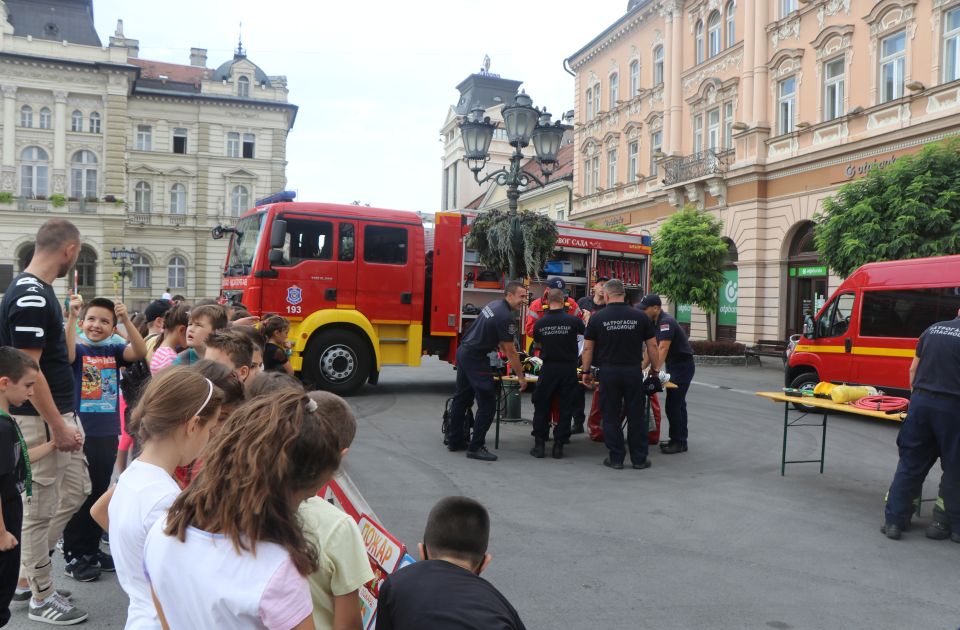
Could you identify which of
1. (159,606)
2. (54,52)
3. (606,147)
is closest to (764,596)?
(159,606)

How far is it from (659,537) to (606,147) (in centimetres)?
3320

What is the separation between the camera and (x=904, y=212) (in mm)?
15898

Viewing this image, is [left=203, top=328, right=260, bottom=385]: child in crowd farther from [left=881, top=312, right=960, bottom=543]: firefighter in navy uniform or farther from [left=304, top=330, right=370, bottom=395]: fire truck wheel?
[left=304, top=330, right=370, bottom=395]: fire truck wheel

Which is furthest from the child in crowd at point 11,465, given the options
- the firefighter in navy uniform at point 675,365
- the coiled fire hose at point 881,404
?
the firefighter in navy uniform at point 675,365

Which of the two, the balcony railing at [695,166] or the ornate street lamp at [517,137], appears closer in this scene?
the ornate street lamp at [517,137]

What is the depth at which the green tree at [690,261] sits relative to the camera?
23.6 meters

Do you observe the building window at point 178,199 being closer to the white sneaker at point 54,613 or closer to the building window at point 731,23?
the building window at point 731,23

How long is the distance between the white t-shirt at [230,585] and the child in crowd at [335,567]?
0.74 ft

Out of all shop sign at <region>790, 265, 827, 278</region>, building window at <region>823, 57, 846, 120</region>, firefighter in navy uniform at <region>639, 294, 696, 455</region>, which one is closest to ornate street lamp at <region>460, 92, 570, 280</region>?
firefighter in navy uniform at <region>639, 294, 696, 455</region>

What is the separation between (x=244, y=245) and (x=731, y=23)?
22.5 metres

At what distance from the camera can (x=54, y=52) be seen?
48.7 metres

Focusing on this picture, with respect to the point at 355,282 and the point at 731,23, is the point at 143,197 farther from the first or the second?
the point at 355,282

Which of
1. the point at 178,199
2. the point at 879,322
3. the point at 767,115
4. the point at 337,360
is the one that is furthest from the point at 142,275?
the point at 879,322

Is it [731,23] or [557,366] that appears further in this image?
[731,23]
